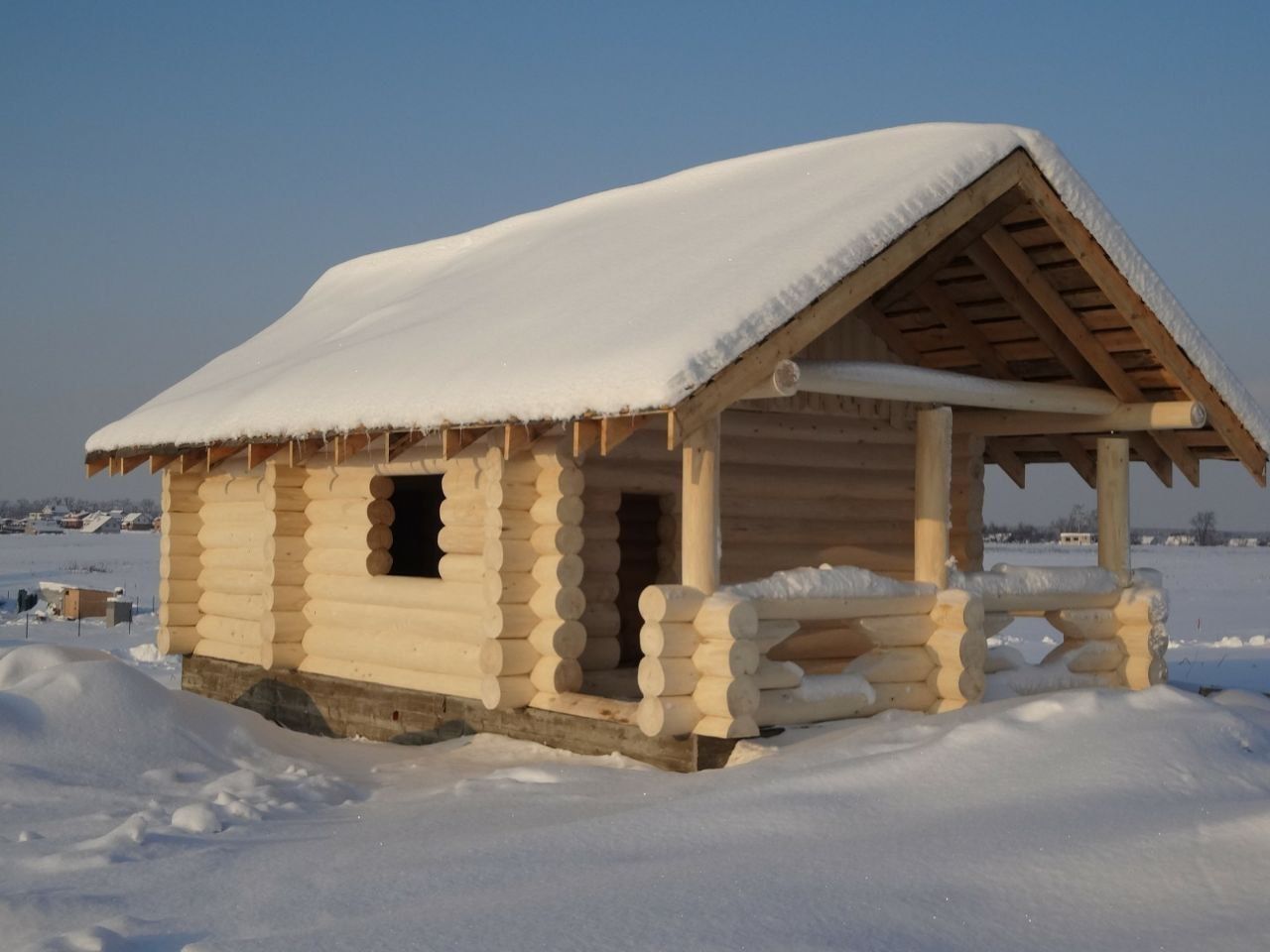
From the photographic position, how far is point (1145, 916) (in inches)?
218

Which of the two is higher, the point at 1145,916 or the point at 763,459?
the point at 763,459

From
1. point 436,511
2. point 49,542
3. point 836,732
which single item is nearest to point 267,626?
point 436,511

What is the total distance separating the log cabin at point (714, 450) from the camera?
9.38 m

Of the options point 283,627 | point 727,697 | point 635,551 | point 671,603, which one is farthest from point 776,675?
point 283,627

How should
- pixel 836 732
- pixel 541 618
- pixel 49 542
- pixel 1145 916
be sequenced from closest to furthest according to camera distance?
pixel 1145 916
pixel 836 732
pixel 541 618
pixel 49 542

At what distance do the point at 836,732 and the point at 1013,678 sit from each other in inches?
96.2

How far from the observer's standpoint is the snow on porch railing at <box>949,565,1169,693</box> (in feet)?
38.8

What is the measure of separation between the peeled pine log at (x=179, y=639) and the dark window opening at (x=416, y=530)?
2.36 meters

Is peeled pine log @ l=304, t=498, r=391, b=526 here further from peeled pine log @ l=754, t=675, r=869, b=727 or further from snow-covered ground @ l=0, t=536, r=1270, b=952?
Result: peeled pine log @ l=754, t=675, r=869, b=727

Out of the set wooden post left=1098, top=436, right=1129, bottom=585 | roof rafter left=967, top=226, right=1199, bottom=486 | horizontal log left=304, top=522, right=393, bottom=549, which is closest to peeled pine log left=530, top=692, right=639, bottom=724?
horizontal log left=304, top=522, right=393, bottom=549

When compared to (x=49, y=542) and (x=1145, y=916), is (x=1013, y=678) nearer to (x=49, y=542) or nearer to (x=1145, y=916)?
(x=1145, y=916)

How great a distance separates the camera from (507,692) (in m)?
10.8

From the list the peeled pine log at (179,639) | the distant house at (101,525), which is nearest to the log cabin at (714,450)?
the peeled pine log at (179,639)

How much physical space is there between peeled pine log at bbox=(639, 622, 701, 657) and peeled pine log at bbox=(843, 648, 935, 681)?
158 centimetres
